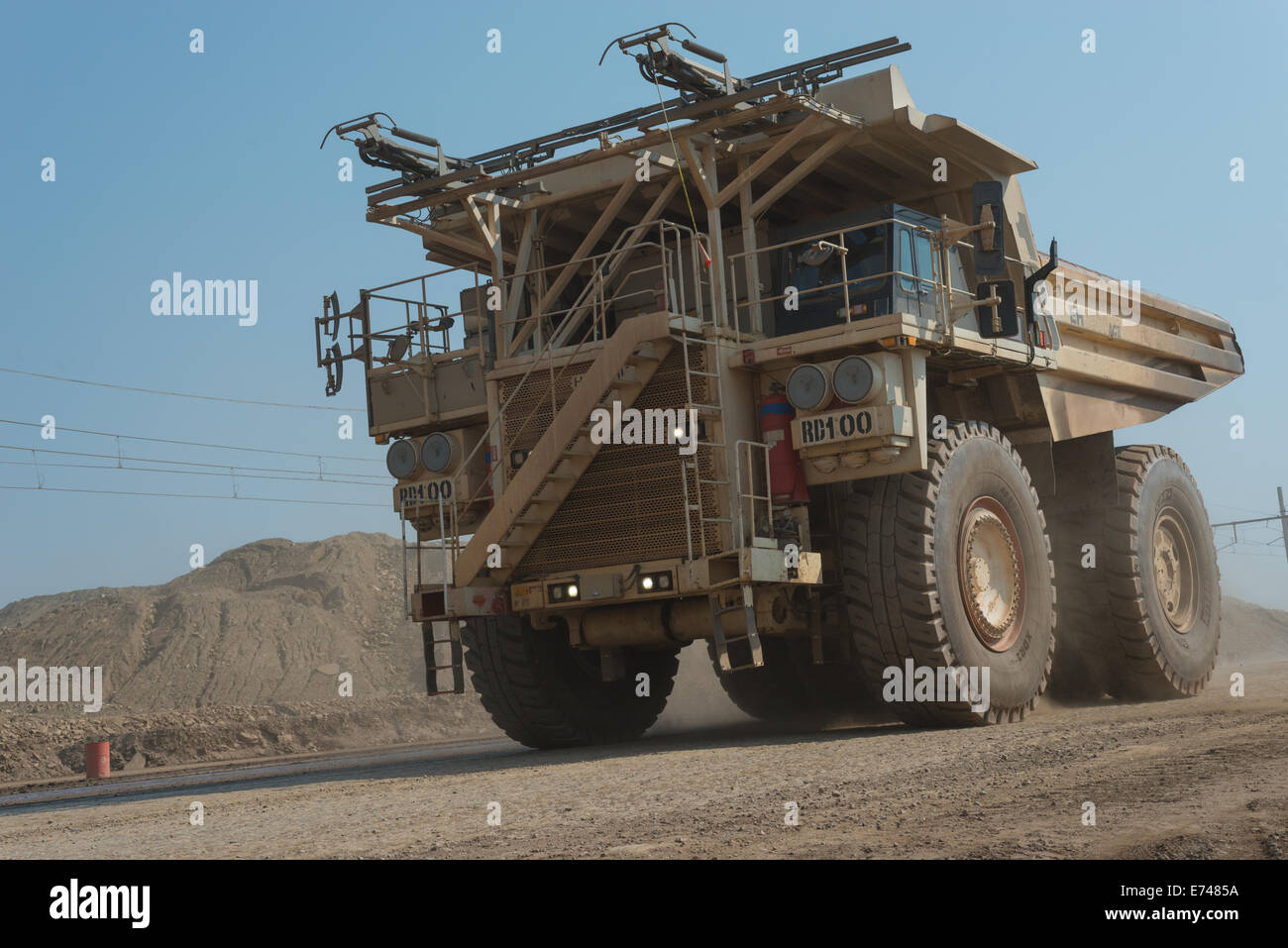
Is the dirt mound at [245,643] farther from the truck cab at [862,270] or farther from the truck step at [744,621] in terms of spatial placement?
the truck step at [744,621]

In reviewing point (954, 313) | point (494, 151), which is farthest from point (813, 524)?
point (494, 151)

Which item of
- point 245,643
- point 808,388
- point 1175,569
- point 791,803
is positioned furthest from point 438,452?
point 245,643

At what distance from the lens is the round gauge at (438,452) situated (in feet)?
47.2

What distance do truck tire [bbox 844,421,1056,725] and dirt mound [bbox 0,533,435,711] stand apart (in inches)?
1153

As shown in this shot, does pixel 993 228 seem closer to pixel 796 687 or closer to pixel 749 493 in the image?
pixel 749 493

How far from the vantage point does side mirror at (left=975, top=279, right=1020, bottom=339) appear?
13.6 metres

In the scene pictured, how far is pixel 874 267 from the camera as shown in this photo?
44.2 ft

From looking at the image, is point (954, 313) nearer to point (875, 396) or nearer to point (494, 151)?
point (875, 396)

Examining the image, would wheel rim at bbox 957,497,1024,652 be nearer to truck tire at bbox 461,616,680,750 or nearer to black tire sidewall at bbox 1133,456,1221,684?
black tire sidewall at bbox 1133,456,1221,684

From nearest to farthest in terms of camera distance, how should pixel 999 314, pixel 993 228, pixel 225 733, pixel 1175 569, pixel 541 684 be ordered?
pixel 993 228 < pixel 999 314 < pixel 541 684 < pixel 1175 569 < pixel 225 733

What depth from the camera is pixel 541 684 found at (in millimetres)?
14297

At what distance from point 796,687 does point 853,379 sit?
6032 mm
